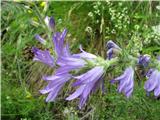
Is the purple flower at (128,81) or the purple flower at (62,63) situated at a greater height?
the purple flower at (62,63)

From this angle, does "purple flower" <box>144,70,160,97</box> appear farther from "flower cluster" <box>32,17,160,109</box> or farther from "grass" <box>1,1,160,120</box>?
"grass" <box>1,1,160,120</box>

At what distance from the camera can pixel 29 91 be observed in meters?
3.33

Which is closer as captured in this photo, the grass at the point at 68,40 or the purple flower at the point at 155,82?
the purple flower at the point at 155,82

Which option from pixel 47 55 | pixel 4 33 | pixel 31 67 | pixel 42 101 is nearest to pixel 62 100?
pixel 42 101

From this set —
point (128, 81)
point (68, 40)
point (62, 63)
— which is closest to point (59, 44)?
point (62, 63)

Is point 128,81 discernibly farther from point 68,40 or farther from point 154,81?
point 68,40

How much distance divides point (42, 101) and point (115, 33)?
2.24 ft

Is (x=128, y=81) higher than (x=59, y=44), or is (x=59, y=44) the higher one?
(x=59, y=44)

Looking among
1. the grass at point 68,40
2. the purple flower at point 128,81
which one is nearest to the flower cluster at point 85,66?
the purple flower at point 128,81

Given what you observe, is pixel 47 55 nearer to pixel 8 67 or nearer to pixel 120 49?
pixel 120 49

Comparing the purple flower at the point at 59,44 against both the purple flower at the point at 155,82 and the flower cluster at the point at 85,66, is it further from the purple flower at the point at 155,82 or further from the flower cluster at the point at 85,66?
the purple flower at the point at 155,82

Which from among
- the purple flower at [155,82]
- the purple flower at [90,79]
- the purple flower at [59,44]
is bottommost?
the purple flower at [155,82]

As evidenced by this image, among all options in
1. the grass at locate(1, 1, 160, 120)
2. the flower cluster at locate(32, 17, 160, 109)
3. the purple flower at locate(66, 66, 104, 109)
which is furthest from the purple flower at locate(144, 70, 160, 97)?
the grass at locate(1, 1, 160, 120)

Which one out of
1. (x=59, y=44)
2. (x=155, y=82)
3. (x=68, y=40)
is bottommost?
(x=155, y=82)
